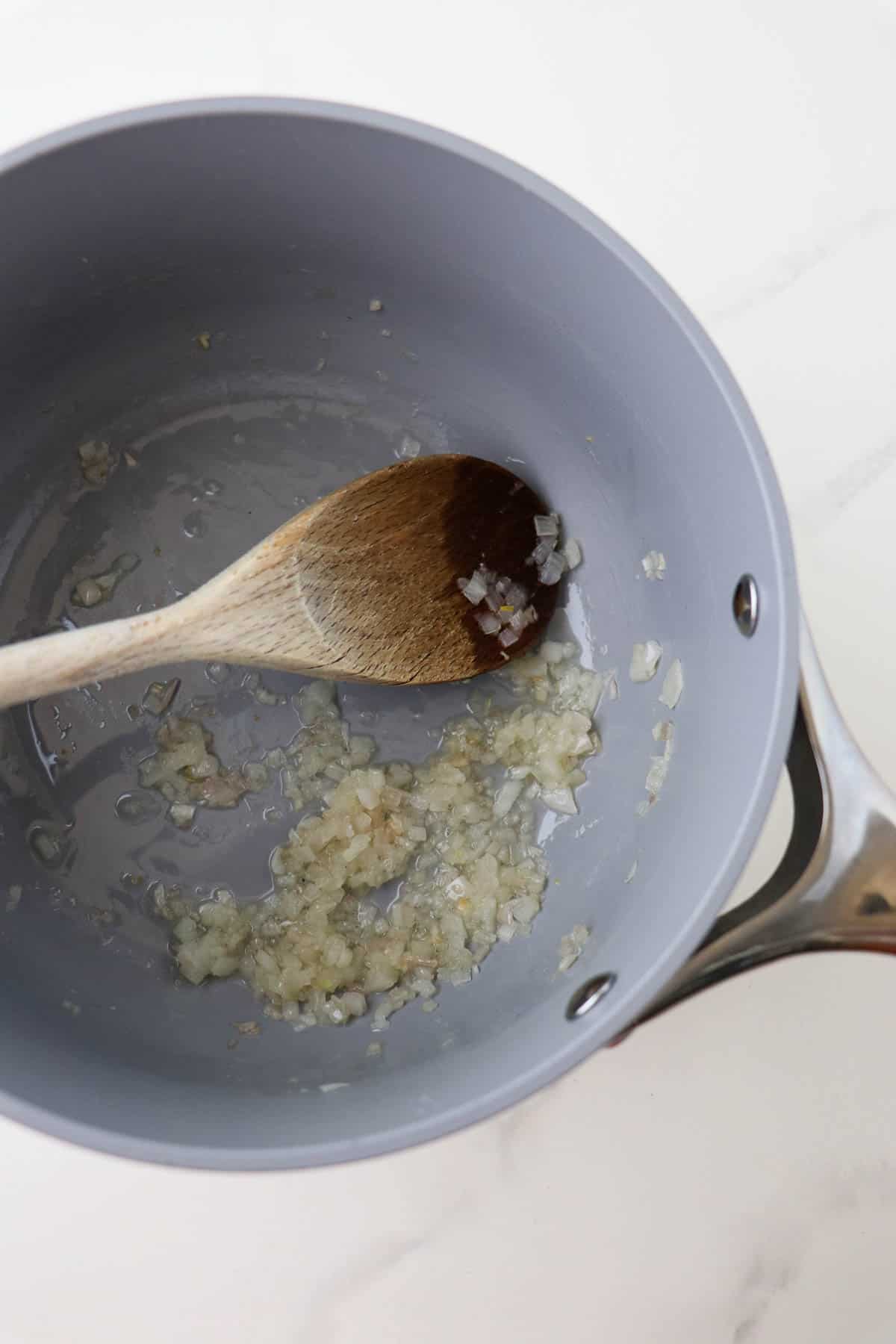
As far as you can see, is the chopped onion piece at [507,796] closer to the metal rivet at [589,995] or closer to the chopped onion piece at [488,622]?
the chopped onion piece at [488,622]

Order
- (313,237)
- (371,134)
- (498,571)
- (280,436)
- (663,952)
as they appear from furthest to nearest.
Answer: (280,436), (498,571), (313,237), (371,134), (663,952)

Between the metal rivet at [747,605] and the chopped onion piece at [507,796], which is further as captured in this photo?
the chopped onion piece at [507,796]

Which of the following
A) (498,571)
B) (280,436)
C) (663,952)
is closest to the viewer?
(663,952)

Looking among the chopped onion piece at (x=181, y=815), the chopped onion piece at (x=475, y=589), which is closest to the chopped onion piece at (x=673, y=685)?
the chopped onion piece at (x=475, y=589)

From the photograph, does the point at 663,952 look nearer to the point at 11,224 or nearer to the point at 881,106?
the point at 11,224

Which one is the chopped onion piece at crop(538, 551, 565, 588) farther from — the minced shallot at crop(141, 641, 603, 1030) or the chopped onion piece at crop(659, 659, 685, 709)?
the chopped onion piece at crop(659, 659, 685, 709)

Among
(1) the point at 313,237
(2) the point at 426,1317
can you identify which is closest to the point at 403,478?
(1) the point at 313,237
